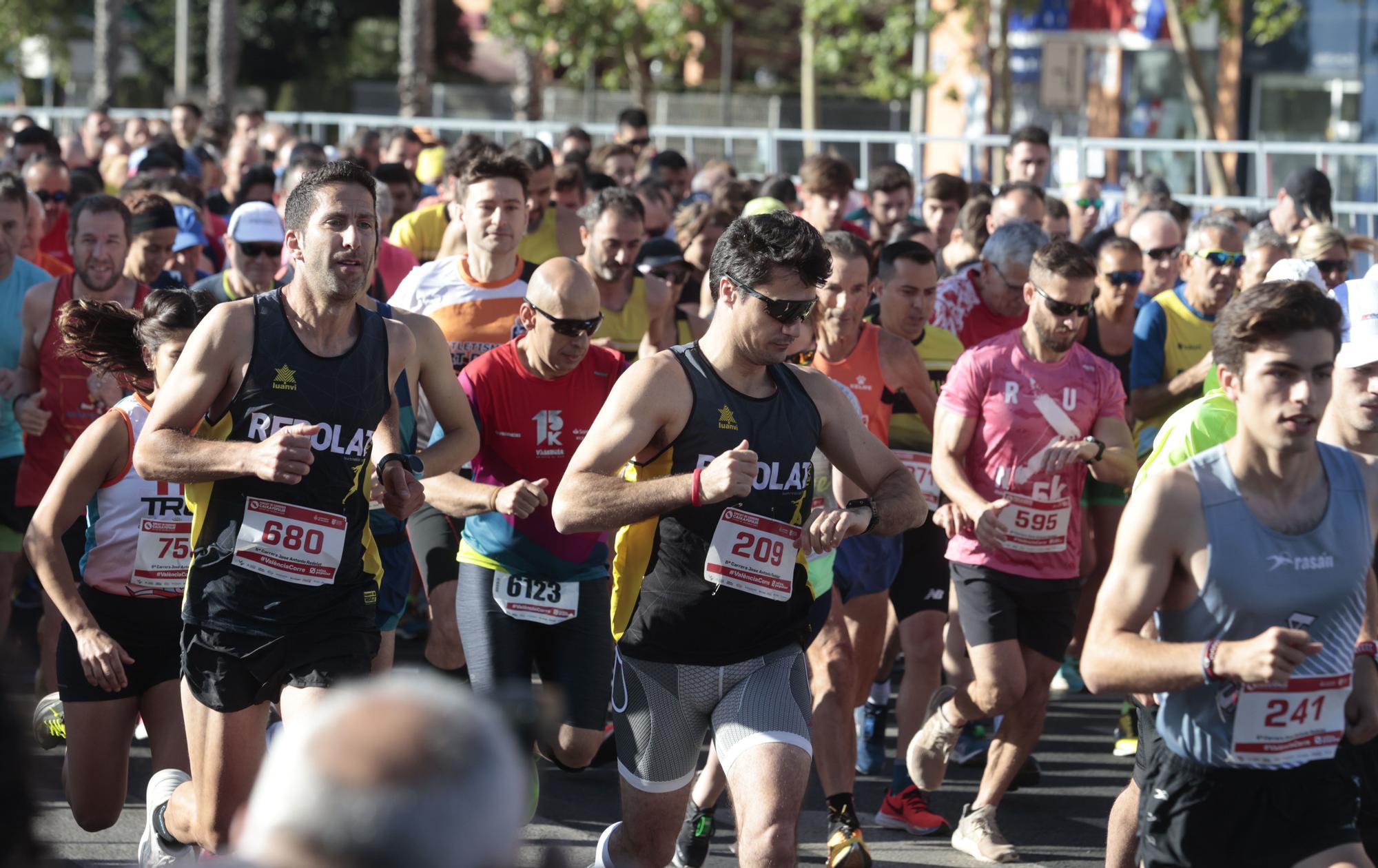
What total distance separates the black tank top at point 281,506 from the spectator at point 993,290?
3.73 m

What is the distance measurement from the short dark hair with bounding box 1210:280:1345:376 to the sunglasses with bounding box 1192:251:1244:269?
4.29 meters

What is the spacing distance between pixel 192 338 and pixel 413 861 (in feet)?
9.92

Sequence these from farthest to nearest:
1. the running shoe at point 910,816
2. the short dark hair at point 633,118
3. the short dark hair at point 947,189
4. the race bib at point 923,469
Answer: the short dark hair at point 633,118 → the short dark hair at point 947,189 → the race bib at point 923,469 → the running shoe at point 910,816

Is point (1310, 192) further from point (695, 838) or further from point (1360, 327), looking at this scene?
point (695, 838)

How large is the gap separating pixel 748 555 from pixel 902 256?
2.88 meters

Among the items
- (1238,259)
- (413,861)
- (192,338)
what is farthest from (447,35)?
(413,861)

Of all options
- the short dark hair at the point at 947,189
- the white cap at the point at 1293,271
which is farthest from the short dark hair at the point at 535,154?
the white cap at the point at 1293,271

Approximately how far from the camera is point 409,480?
4.52 meters

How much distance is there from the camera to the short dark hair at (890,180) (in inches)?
428

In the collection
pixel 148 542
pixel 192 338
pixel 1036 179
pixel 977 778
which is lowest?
pixel 977 778

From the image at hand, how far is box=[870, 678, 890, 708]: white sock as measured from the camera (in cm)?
727

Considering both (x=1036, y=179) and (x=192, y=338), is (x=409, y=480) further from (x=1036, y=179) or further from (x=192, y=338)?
(x=1036, y=179)

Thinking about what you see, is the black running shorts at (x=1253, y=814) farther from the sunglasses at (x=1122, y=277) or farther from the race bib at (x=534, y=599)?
the sunglasses at (x=1122, y=277)

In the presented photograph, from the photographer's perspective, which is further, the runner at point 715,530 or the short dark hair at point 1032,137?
the short dark hair at point 1032,137
